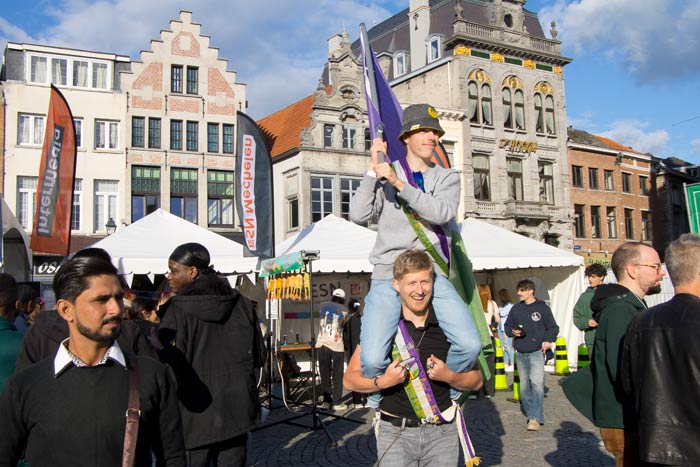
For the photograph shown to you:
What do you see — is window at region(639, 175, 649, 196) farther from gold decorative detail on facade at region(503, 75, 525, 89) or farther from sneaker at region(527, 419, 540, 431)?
sneaker at region(527, 419, 540, 431)

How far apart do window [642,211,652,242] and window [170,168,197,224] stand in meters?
27.9

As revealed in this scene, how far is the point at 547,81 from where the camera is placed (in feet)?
120

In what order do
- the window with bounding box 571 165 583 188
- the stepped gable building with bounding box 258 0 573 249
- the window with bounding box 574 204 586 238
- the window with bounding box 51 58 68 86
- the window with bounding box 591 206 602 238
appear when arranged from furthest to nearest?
the window with bounding box 591 206 602 238, the window with bounding box 574 204 586 238, the window with bounding box 571 165 583 188, the stepped gable building with bounding box 258 0 573 249, the window with bounding box 51 58 68 86

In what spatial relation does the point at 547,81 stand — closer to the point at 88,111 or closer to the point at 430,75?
the point at 430,75

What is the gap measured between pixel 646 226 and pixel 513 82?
14.2m

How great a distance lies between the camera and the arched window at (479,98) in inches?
1332

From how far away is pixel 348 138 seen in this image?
30531mm

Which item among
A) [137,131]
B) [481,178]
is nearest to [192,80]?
[137,131]

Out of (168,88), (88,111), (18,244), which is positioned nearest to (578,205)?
(168,88)

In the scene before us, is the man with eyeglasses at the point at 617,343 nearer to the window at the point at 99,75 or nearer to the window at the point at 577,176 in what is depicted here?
the window at the point at 99,75

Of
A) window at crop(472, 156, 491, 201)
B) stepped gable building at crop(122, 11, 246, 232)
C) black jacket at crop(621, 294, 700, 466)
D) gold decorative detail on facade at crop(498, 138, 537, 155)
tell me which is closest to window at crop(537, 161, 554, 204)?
gold decorative detail on facade at crop(498, 138, 537, 155)

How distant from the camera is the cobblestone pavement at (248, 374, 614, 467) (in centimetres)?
777

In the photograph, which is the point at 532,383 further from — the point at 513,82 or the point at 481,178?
the point at 513,82

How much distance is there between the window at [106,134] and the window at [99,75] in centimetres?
151
